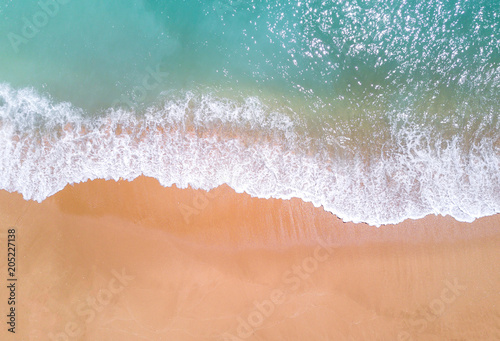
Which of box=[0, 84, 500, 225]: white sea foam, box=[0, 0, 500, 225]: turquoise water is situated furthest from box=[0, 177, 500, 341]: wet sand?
box=[0, 0, 500, 225]: turquoise water

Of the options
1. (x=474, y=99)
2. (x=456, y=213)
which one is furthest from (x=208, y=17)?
(x=456, y=213)

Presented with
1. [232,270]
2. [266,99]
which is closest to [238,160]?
[266,99]

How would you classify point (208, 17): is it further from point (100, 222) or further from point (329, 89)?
point (100, 222)

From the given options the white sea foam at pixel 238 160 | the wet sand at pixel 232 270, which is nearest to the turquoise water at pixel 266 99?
the white sea foam at pixel 238 160

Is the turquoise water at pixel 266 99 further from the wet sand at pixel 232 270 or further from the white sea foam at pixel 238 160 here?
the wet sand at pixel 232 270

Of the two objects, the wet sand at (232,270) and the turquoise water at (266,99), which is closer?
the wet sand at (232,270)

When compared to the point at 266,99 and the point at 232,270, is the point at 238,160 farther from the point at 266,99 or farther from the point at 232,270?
the point at 232,270

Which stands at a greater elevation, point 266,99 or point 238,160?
point 266,99

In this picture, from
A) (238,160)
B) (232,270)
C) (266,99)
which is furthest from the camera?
(266,99)
